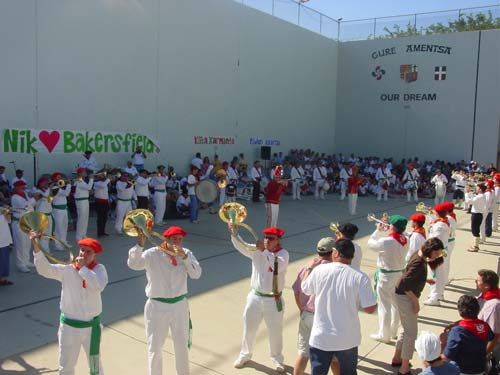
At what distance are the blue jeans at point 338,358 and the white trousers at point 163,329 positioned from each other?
4.46ft

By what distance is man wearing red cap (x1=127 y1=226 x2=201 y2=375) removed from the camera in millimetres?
4523

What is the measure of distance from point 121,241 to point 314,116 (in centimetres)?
1852

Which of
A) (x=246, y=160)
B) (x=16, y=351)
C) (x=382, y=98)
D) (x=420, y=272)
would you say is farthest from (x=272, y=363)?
(x=382, y=98)

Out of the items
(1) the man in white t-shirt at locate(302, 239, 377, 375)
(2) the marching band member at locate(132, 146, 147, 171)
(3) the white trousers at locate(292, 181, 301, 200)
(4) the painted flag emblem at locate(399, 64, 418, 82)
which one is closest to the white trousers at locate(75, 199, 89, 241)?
(2) the marching band member at locate(132, 146, 147, 171)

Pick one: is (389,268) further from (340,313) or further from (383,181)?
(383,181)

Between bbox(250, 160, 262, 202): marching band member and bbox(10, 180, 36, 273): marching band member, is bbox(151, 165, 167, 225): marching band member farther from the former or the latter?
bbox(250, 160, 262, 202): marching band member

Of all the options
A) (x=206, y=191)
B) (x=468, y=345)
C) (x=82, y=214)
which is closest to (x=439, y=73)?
(x=206, y=191)

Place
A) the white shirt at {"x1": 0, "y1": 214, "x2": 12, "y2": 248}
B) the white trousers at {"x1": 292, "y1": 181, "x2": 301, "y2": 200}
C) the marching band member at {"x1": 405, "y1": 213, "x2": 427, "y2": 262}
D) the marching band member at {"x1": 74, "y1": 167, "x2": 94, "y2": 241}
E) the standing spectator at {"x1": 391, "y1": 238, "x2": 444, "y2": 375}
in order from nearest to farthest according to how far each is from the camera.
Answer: the standing spectator at {"x1": 391, "y1": 238, "x2": 444, "y2": 375}, the marching band member at {"x1": 405, "y1": 213, "x2": 427, "y2": 262}, the white shirt at {"x1": 0, "y1": 214, "x2": 12, "y2": 248}, the marching band member at {"x1": 74, "y1": 167, "x2": 94, "y2": 241}, the white trousers at {"x1": 292, "y1": 181, "x2": 301, "y2": 200}

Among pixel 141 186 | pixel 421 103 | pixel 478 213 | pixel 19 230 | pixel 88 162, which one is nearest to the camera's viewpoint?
pixel 19 230

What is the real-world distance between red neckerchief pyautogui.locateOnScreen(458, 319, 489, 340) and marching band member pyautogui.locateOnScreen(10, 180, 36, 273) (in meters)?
7.58

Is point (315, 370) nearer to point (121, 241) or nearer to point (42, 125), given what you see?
point (121, 241)

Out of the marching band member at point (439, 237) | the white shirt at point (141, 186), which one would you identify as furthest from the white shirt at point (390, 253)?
the white shirt at point (141, 186)

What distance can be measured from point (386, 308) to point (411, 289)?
129cm

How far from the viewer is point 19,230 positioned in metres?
8.80
